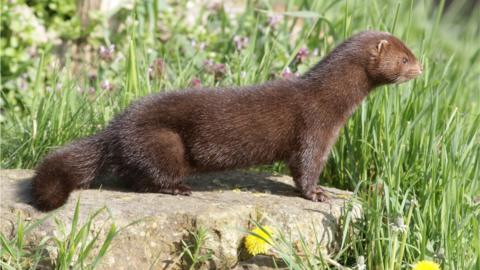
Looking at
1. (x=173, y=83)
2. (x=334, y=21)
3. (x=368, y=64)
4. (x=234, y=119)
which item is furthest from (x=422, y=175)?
(x=334, y=21)

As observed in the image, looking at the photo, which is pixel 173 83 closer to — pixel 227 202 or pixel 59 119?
pixel 59 119

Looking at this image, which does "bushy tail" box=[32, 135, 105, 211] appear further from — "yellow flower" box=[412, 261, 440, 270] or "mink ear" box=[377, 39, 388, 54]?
"yellow flower" box=[412, 261, 440, 270]

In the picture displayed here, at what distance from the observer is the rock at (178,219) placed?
3.95 m

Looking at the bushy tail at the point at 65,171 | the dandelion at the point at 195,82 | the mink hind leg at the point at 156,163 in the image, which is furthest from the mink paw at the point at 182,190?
the dandelion at the point at 195,82

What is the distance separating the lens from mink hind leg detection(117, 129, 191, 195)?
4.42m

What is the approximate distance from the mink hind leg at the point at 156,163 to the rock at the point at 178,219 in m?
0.07

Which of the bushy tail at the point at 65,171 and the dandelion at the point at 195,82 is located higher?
the dandelion at the point at 195,82

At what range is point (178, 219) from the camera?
158 inches

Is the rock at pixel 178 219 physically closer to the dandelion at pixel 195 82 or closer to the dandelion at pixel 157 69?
the dandelion at pixel 195 82

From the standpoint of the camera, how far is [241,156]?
15.2 ft

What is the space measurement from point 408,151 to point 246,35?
9.28 feet

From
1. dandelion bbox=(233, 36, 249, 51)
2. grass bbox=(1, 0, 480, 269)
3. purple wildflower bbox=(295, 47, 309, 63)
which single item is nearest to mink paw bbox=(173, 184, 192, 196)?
grass bbox=(1, 0, 480, 269)

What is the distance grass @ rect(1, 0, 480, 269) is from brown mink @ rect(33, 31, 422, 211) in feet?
0.76

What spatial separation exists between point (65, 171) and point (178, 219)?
772mm
